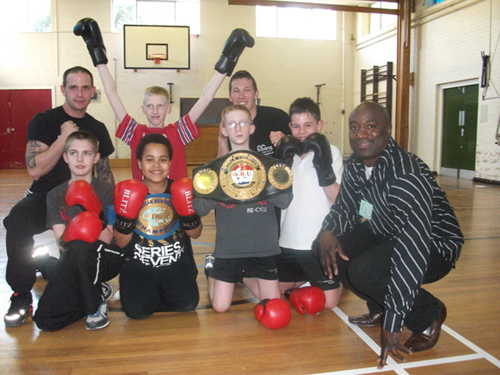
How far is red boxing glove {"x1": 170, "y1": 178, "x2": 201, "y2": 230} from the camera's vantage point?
2.26 metres

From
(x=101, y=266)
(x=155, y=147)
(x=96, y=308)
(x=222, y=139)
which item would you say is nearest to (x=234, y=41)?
(x=222, y=139)

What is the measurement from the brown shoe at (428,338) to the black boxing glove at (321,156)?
0.88 m

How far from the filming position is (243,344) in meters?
2.01

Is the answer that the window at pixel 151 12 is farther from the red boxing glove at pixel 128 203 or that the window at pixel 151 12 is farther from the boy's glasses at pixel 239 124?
the red boxing glove at pixel 128 203

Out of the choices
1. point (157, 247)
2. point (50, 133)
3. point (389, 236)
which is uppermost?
point (50, 133)

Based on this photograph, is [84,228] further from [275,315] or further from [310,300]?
[310,300]

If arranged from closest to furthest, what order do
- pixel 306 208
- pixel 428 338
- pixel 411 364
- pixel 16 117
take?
1. pixel 411 364
2. pixel 428 338
3. pixel 306 208
4. pixel 16 117

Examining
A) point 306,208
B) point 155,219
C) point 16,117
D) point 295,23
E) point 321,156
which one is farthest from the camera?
point 295,23

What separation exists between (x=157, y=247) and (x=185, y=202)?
14.4 inches

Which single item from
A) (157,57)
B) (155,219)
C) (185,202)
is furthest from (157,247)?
(157,57)

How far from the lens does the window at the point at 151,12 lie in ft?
39.8

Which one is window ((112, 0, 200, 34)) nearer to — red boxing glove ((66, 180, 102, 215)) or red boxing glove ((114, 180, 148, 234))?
red boxing glove ((66, 180, 102, 215))

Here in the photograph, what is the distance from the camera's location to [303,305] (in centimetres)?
235

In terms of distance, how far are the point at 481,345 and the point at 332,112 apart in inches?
487
